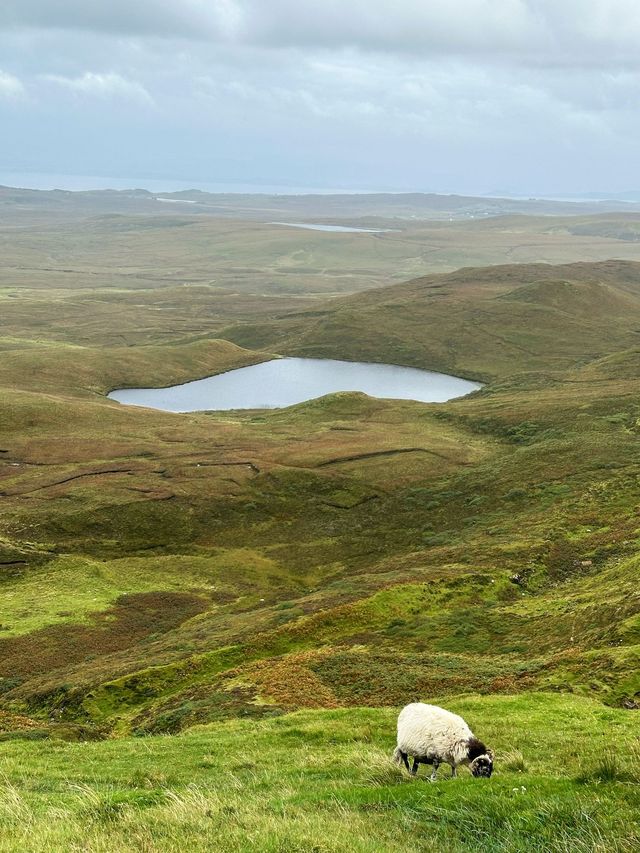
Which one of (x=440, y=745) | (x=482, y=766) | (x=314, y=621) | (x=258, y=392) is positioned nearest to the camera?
(x=482, y=766)

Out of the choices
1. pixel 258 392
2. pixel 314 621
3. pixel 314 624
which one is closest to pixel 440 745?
pixel 314 624

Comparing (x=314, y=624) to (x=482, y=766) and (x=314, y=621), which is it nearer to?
(x=314, y=621)

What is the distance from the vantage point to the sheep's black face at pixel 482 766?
704 inches

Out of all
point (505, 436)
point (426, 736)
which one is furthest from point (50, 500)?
point (426, 736)

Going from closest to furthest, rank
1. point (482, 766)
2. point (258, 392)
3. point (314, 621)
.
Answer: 1. point (482, 766)
2. point (314, 621)
3. point (258, 392)

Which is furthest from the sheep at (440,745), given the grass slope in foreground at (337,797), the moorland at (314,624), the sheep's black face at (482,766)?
the moorland at (314,624)

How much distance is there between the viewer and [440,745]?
61.3 ft

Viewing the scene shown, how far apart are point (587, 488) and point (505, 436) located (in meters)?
38.3

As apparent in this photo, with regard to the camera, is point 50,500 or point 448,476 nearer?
point 50,500

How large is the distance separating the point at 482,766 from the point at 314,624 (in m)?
28.2

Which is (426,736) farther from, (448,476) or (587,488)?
(448,476)

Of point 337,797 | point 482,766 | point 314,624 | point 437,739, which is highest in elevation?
point 337,797

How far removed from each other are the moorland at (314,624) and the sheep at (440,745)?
73 cm

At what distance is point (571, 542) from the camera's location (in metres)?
58.0
